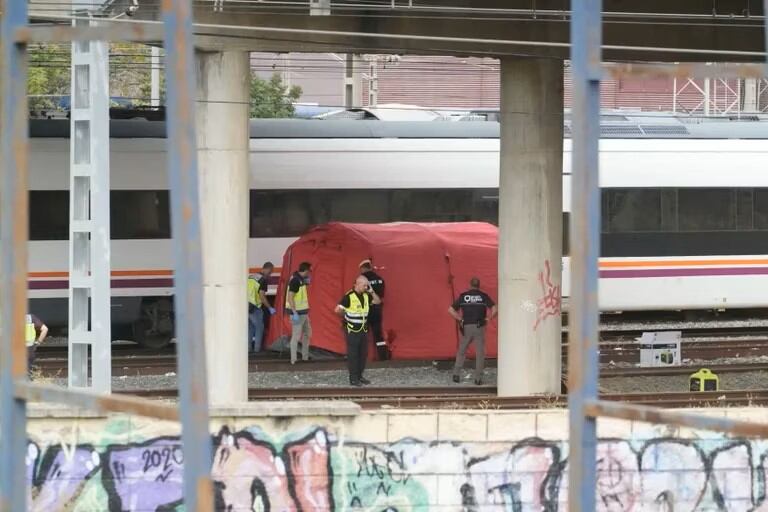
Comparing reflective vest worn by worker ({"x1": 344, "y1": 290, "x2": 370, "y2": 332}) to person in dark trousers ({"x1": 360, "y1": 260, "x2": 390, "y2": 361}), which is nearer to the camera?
reflective vest worn by worker ({"x1": 344, "y1": 290, "x2": 370, "y2": 332})

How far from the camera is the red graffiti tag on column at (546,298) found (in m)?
16.3

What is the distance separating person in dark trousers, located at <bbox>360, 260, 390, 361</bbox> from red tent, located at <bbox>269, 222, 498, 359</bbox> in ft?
0.50

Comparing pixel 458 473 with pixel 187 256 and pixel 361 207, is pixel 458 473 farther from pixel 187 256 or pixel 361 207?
pixel 361 207

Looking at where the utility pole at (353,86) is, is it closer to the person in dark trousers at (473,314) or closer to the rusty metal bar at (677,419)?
the person in dark trousers at (473,314)

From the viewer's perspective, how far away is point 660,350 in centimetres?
1856

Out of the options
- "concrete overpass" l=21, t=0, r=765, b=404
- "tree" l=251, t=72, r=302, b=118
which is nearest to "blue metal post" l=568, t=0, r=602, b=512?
"concrete overpass" l=21, t=0, r=765, b=404

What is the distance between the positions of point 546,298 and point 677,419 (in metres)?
12.7

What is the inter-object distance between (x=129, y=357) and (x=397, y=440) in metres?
10.4

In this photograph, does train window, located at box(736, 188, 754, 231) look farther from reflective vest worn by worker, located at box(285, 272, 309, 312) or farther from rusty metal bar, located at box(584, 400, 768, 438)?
rusty metal bar, located at box(584, 400, 768, 438)

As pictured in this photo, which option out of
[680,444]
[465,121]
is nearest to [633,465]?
[680,444]

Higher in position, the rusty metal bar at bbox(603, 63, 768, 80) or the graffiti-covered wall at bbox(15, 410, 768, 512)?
the rusty metal bar at bbox(603, 63, 768, 80)

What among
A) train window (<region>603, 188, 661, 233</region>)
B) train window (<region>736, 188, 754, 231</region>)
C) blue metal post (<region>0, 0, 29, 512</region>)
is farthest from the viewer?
train window (<region>736, 188, 754, 231</region>)

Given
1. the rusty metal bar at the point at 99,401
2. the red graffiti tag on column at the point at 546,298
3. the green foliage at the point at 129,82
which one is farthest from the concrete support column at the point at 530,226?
the green foliage at the point at 129,82

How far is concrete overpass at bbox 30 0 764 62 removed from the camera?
14.5 metres
